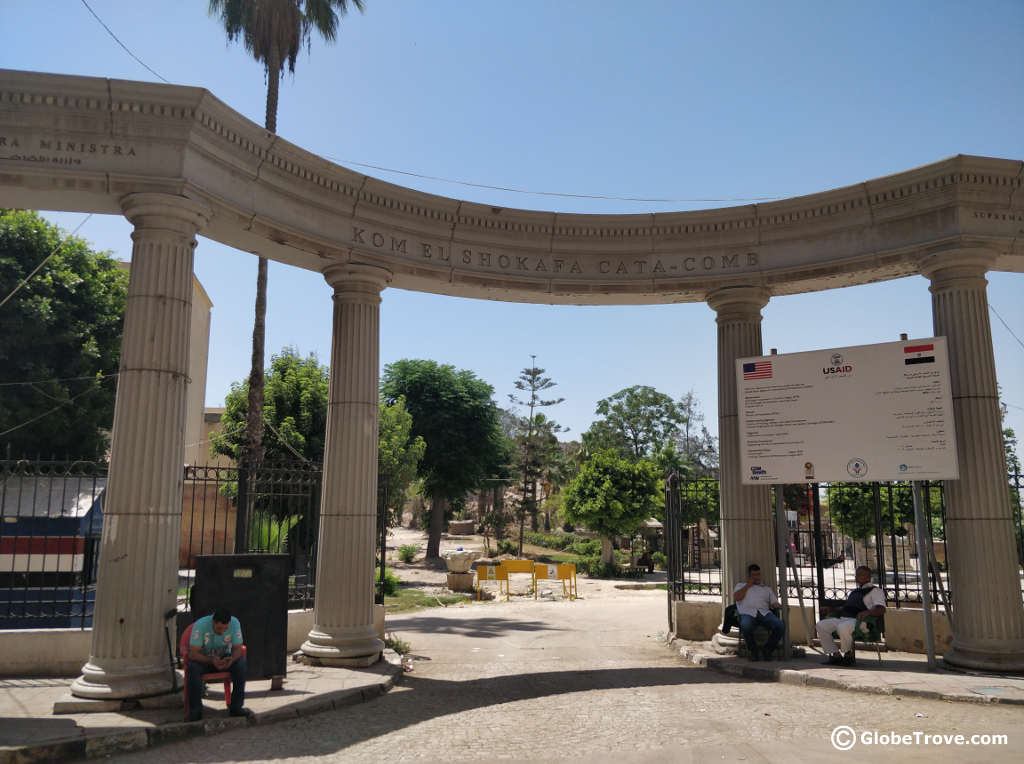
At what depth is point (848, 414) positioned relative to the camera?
9.39m

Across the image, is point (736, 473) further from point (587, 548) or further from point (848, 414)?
point (587, 548)

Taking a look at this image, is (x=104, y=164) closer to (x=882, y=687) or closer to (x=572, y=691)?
(x=572, y=691)

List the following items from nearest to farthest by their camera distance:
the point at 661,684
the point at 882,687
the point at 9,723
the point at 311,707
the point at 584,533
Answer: the point at 9,723
the point at 311,707
the point at 882,687
the point at 661,684
the point at 584,533

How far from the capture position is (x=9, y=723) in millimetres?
6180

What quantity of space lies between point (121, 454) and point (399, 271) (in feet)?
14.2

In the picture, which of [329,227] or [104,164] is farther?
[329,227]

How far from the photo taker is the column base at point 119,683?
22.1 ft

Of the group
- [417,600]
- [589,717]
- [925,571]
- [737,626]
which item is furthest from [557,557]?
[589,717]

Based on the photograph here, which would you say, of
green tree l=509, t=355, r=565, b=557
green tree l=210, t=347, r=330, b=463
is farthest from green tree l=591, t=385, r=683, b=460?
green tree l=210, t=347, r=330, b=463

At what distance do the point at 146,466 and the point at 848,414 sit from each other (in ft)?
27.3

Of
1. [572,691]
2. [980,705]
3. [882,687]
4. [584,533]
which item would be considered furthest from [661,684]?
[584,533]

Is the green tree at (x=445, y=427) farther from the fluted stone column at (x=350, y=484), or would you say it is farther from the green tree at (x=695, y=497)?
the fluted stone column at (x=350, y=484)

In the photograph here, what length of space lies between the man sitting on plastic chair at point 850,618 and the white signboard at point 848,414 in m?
1.68

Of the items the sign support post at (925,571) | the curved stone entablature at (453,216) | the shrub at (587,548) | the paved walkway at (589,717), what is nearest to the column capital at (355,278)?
the curved stone entablature at (453,216)
